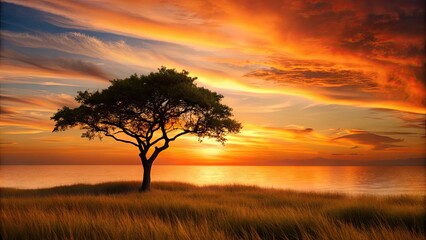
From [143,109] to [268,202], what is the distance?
55.1ft

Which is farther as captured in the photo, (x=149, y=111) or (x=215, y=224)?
(x=149, y=111)

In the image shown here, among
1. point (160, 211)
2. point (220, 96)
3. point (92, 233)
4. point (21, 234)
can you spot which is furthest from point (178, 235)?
point (220, 96)

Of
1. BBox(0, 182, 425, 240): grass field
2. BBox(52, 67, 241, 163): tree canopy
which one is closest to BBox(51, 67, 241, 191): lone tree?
BBox(52, 67, 241, 163): tree canopy

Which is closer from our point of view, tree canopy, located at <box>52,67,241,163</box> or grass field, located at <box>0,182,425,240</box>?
grass field, located at <box>0,182,425,240</box>

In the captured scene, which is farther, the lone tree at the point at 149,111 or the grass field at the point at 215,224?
the lone tree at the point at 149,111

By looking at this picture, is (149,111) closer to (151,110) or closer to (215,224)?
(151,110)

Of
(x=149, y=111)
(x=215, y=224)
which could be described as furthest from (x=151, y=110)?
(x=215, y=224)

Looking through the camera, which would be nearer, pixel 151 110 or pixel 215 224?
pixel 215 224

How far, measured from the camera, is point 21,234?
402 inches

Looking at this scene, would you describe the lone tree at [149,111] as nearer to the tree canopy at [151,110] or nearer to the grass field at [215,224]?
Result: the tree canopy at [151,110]

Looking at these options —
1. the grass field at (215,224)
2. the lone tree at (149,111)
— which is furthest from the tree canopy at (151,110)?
the grass field at (215,224)

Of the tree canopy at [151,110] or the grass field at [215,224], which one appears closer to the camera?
the grass field at [215,224]

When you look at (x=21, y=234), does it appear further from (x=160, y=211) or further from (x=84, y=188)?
(x=84, y=188)

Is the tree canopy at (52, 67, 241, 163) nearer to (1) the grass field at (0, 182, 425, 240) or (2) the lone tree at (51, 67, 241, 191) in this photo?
(2) the lone tree at (51, 67, 241, 191)
